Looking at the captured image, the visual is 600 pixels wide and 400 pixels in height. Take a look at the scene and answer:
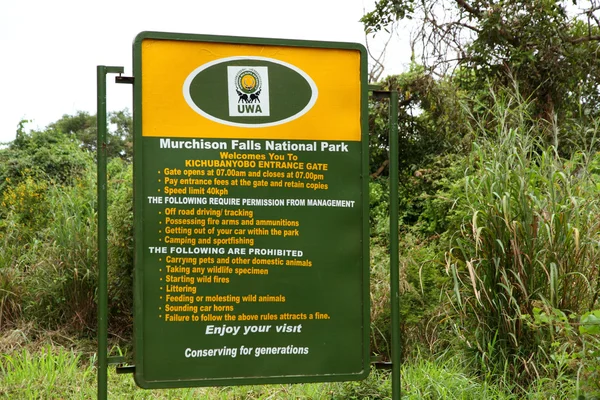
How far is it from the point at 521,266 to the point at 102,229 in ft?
9.24

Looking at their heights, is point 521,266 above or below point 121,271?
above

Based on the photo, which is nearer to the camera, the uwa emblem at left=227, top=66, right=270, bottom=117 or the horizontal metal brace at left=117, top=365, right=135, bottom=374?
the horizontal metal brace at left=117, top=365, right=135, bottom=374

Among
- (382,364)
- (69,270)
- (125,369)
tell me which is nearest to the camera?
(125,369)

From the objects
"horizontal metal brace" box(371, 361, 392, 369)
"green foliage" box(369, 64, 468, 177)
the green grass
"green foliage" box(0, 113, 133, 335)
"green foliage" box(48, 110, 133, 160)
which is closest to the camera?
"horizontal metal brace" box(371, 361, 392, 369)

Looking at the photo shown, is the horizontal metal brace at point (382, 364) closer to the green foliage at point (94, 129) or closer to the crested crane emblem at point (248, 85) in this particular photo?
→ the crested crane emblem at point (248, 85)

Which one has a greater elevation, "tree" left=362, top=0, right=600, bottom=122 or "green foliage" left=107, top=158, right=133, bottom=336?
"tree" left=362, top=0, right=600, bottom=122

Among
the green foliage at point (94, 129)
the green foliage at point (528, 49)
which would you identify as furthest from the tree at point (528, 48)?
the green foliage at point (94, 129)

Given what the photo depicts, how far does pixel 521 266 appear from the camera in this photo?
4883 millimetres

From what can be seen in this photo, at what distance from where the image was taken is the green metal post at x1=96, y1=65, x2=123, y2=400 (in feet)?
11.8

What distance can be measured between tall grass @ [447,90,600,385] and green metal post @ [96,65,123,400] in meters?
2.38

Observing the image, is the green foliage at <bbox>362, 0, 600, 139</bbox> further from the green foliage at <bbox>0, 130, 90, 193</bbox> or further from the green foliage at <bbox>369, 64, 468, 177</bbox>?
the green foliage at <bbox>0, 130, 90, 193</bbox>

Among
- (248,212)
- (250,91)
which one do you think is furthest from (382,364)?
(250,91)

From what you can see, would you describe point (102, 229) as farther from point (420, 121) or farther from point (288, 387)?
point (420, 121)

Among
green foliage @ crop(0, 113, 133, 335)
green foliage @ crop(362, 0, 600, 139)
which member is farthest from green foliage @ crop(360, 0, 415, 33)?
green foliage @ crop(0, 113, 133, 335)
